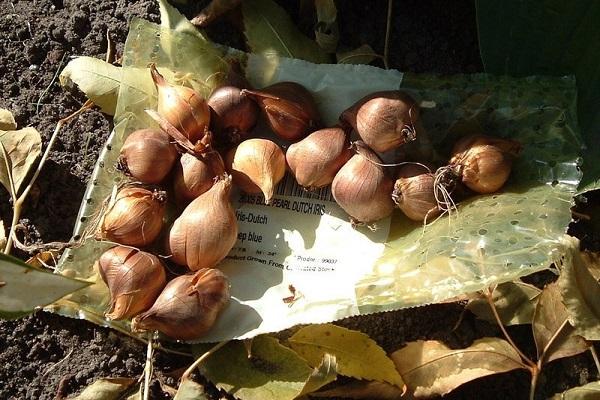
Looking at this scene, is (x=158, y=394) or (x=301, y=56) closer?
(x=158, y=394)

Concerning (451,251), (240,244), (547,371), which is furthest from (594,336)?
(240,244)

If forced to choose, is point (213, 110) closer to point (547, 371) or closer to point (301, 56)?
point (301, 56)

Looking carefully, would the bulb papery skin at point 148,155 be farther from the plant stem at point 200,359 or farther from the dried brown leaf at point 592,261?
the dried brown leaf at point 592,261

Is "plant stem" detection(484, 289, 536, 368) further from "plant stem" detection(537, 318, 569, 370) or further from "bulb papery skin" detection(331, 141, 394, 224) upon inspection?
"bulb papery skin" detection(331, 141, 394, 224)

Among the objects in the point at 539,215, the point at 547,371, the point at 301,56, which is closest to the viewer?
the point at 539,215

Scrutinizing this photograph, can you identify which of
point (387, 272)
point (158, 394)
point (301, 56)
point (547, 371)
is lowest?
point (158, 394)

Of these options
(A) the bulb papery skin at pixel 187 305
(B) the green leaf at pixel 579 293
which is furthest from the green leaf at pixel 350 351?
(B) the green leaf at pixel 579 293

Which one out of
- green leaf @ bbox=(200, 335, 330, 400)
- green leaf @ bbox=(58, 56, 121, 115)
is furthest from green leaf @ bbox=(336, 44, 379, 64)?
green leaf @ bbox=(200, 335, 330, 400)
